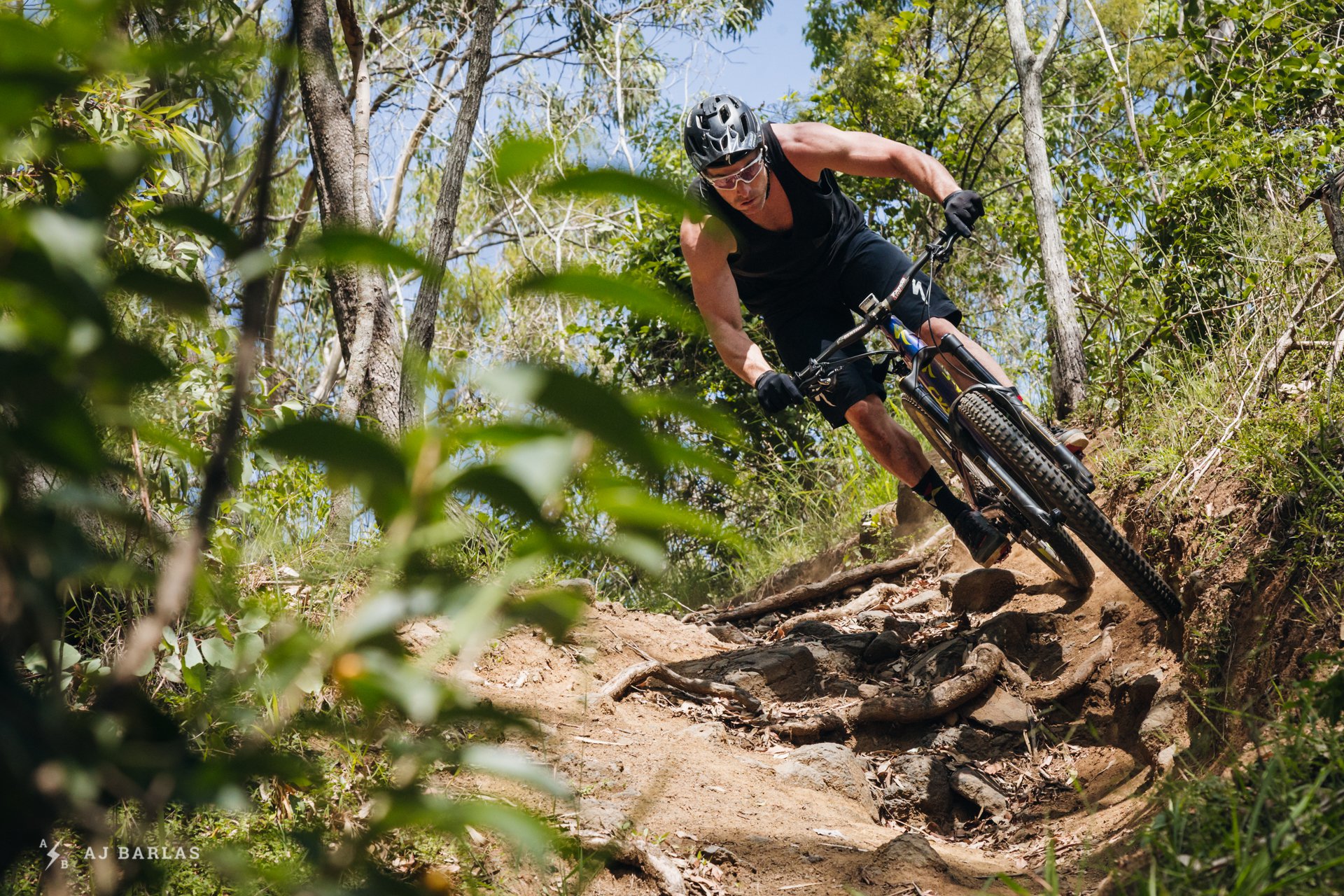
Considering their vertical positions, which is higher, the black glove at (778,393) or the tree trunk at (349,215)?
the tree trunk at (349,215)

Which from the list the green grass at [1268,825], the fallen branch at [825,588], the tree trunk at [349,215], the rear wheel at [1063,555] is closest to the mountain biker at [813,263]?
the rear wheel at [1063,555]

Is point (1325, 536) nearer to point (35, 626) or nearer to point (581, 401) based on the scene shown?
point (581, 401)

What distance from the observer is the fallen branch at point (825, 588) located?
5.44 meters

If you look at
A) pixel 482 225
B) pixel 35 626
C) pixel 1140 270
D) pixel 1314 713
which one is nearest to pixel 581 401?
pixel 35 626

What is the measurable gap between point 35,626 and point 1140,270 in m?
5.32

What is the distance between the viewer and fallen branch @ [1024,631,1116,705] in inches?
139

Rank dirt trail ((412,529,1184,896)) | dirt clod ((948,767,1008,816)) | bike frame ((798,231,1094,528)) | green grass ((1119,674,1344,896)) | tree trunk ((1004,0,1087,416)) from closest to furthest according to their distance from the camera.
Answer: green grass ((1119,674,1344,896))
dirt trail ((412,529,1184,896))
dirt clod ((948,767,1008,816))
bike frame ((798,231,1094,528))
tree trunk ((1004,0,1087,416))

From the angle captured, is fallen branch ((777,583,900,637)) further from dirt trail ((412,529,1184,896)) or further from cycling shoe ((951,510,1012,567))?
cycling shoe ((951,510,1012,567))

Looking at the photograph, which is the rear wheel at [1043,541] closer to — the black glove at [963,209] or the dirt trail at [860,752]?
the dirt trail at [860,752]

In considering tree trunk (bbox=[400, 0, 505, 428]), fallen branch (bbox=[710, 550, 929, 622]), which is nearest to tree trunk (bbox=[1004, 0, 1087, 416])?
fallen branch (bbox=[710, 550, 929, 622])

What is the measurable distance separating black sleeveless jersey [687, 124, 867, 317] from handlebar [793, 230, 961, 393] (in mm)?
463

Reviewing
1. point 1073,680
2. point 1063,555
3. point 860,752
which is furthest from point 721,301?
point 1073,680

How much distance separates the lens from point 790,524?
710 cm

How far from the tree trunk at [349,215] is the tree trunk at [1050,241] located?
3.67 metres
